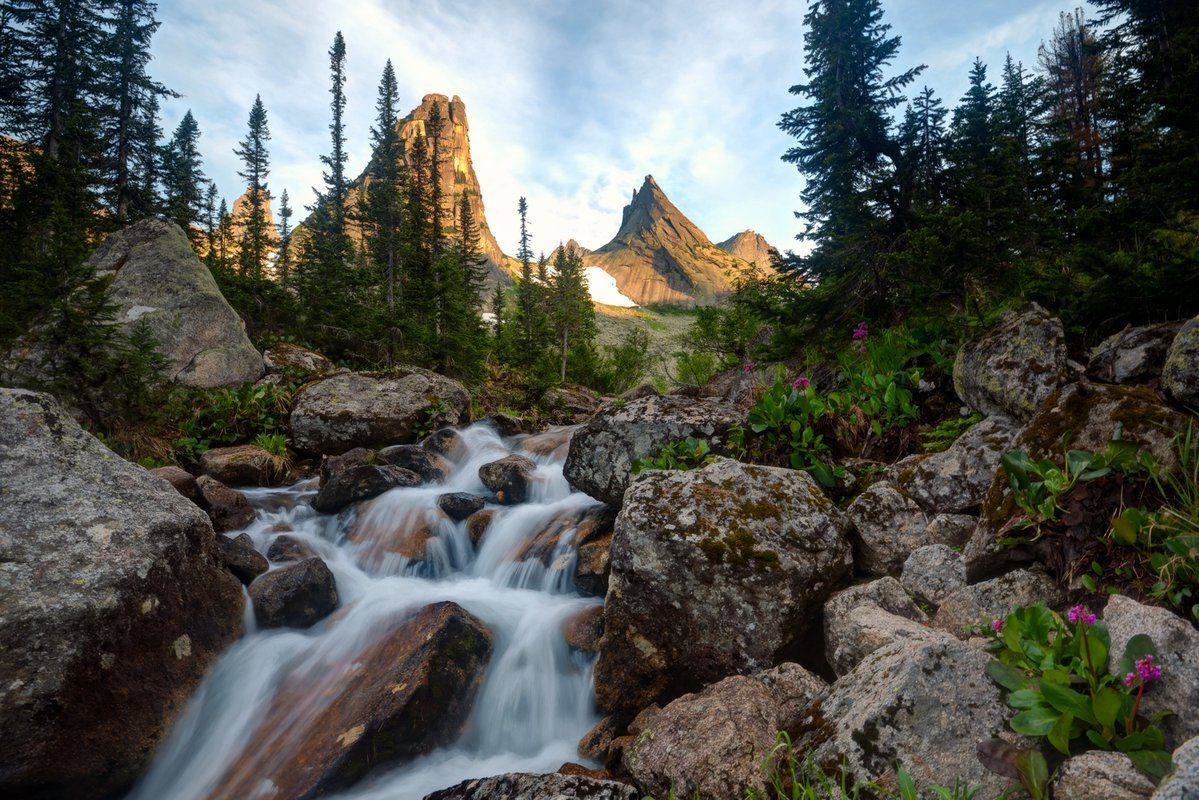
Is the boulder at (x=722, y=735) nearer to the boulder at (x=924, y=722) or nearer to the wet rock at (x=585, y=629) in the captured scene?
the boulder at (x=924, y=722)

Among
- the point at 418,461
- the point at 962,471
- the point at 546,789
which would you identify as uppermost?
the point at 962,471

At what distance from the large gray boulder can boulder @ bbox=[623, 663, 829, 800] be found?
15.0 metres

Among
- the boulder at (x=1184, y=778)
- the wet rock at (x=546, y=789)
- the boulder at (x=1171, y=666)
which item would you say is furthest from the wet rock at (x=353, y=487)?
the boulder at (x=1184, y=778)

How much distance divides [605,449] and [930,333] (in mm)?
4428

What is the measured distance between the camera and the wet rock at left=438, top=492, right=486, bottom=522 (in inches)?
329

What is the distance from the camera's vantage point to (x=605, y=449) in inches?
262

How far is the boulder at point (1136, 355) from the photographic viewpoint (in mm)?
3705

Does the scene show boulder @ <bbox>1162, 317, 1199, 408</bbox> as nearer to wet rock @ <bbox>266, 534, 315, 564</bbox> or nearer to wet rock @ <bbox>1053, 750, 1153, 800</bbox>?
wet rock @ <bbox>1053, 750, 1153, 800</bbox>

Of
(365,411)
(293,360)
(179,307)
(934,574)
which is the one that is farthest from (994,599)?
(179,307)

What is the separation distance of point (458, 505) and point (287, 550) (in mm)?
2484

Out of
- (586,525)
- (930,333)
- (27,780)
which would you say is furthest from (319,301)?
(930,333)

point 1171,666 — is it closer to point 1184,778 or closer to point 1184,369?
point 1184,778

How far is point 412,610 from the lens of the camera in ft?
19.2

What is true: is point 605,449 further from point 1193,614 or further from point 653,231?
point 653,231
